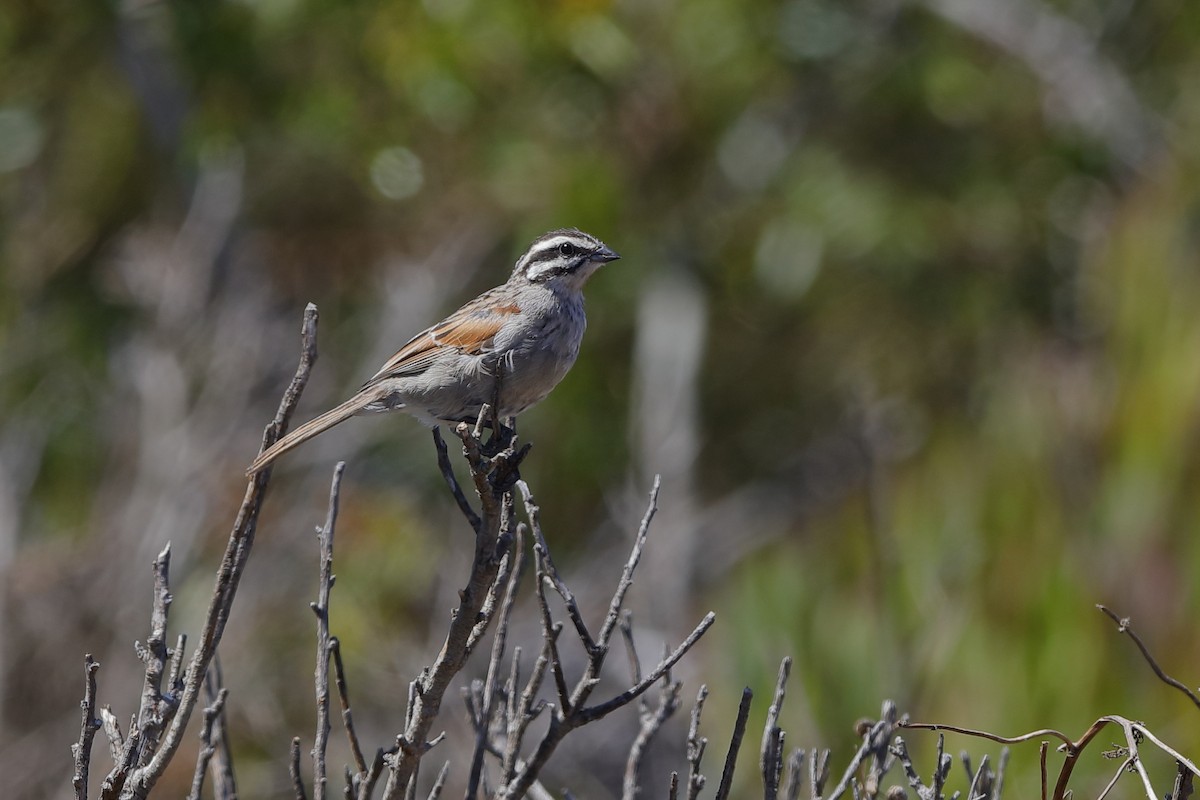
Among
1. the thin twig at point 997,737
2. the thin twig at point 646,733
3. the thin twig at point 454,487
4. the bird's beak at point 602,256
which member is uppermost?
the bird's beak at point 602,256

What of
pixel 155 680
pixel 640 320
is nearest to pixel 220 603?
pixel 155 680

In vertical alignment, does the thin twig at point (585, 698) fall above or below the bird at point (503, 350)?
below

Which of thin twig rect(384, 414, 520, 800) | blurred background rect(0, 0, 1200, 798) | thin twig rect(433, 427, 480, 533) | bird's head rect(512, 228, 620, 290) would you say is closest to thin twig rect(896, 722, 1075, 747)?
thin twig rect(384, 414, 520, 800)

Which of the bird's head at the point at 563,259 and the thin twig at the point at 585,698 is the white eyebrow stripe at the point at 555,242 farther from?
the thin twig at the point at 585,698

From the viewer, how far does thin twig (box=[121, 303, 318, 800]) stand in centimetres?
281

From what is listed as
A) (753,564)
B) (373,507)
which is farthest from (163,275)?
(753,564)

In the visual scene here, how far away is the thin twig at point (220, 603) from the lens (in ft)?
9.22

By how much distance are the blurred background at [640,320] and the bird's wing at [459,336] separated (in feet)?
5.16

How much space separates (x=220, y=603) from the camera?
2926 millimetres

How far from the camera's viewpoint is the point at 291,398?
10.1 ft

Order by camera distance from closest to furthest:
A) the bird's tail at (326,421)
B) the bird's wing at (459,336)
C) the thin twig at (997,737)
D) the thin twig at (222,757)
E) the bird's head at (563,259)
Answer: the thin twig at (997,737)
the thin twig at (222,757)
the bird's tail at (326,421)
the bird's wing at (459,336)
the bird's head at (563,259)

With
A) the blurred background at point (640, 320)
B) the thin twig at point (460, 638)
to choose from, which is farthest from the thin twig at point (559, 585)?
the blurred background at point (640, 320)

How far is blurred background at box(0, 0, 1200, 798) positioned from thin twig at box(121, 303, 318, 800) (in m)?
2.82

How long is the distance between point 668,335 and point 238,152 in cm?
324
